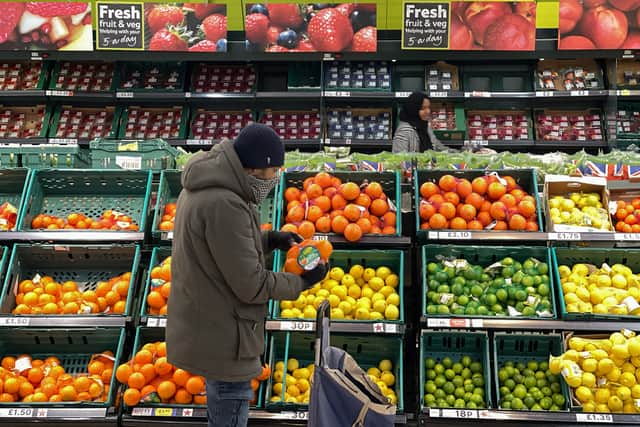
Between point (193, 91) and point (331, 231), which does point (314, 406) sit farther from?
point (193, 91)

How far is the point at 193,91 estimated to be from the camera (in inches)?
313

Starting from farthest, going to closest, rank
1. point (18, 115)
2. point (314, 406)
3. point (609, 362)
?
point (18, 115), point (609, 362), point (314, 406)

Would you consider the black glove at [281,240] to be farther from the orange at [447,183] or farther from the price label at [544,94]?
the price label at [544,94]

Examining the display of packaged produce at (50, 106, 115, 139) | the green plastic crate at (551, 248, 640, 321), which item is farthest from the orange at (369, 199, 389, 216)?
the display of packaged produce at (50, 106, 115, 139)

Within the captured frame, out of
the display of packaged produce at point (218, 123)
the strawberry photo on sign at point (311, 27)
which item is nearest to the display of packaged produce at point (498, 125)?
the strawberry photo on sign at point (311, 27)

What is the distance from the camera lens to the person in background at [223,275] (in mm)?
2508

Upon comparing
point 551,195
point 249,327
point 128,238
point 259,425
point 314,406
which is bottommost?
point 259,425

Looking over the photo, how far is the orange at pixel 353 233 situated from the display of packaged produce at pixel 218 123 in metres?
4.31

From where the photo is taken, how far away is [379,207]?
3.99 metres

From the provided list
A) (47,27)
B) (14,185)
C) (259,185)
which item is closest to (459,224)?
(259,185)

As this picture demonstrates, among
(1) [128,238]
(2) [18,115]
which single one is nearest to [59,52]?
(2) [18,115]

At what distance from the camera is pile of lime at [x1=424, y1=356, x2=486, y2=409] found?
359 cm

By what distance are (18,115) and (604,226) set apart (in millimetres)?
7053

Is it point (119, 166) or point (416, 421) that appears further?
point (119, 166)
